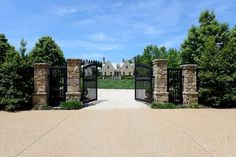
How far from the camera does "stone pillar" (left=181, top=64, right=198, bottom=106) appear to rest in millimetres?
14359

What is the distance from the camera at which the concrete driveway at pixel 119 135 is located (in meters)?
6.39

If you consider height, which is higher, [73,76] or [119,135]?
[73,76]

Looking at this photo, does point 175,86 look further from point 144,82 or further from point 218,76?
point 218,76

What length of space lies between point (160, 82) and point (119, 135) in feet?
22.7

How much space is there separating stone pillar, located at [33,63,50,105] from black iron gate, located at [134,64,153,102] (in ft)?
16.4

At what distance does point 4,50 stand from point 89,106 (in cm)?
612

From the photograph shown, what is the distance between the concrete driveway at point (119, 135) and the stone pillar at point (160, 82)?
274cm

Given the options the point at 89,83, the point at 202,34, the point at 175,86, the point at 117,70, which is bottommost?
the point at 175,86

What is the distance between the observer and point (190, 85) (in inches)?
570

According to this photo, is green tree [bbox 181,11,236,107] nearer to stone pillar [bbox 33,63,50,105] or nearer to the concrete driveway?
the concrete driveway

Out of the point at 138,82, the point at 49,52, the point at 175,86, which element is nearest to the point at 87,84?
the point at 138,82

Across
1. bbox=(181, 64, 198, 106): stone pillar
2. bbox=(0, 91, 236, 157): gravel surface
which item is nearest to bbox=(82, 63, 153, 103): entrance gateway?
bbox=(181, 64, 198, 106): stone pillar

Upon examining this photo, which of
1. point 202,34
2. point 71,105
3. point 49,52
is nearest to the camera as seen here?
point 71,105

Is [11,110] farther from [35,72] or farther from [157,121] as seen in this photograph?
[157,121]
